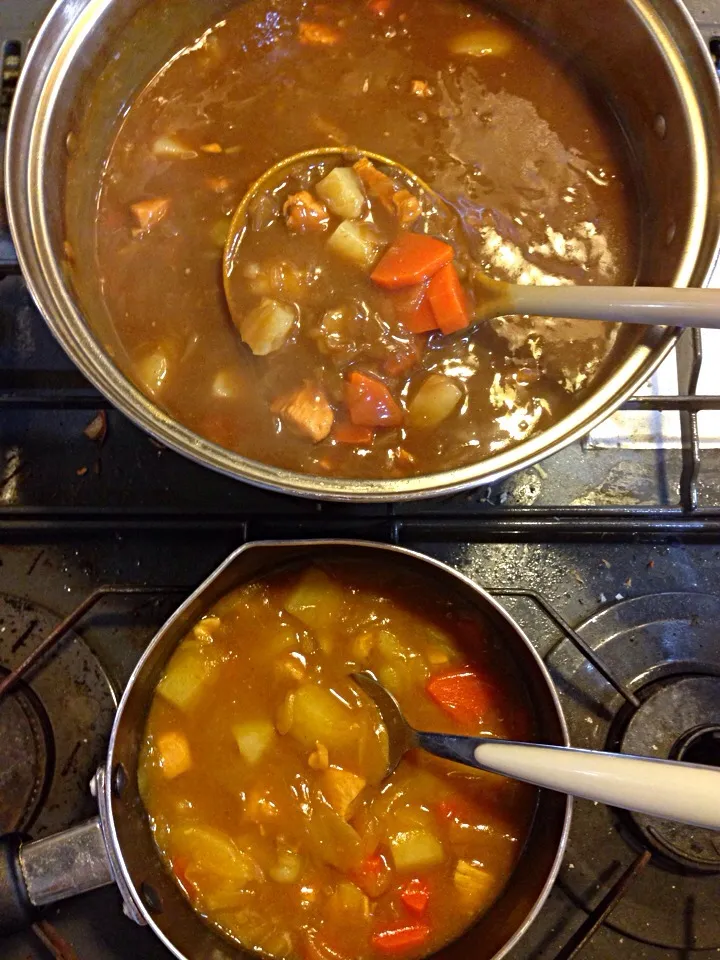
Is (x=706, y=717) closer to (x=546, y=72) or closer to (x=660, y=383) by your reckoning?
(x=660, y=383)

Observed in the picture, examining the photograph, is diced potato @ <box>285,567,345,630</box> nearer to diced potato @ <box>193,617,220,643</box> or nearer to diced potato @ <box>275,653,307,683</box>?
diced potato @ <box>275,653,307,683</box>

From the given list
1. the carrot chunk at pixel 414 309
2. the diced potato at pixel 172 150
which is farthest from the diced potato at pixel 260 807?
the diced potato at pixel 172 150

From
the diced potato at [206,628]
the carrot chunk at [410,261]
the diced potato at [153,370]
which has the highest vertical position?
the carrot chunk at [410,261]

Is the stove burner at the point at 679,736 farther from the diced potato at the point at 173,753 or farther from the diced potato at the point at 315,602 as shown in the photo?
the diced potato at the point at 173,753

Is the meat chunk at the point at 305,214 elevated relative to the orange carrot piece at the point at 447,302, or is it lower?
elevated

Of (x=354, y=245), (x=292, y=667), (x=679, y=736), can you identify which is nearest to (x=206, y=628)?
(x=292, y=667)

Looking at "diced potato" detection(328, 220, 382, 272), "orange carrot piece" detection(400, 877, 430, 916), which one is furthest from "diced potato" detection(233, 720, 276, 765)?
"diced potato" detection(328, 220, 382, 272)
